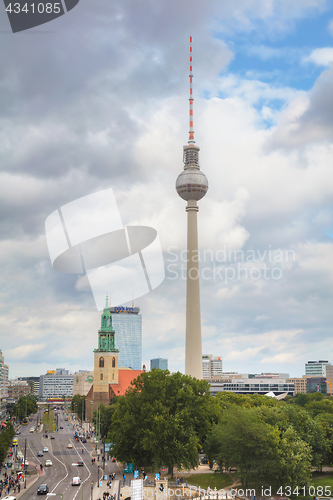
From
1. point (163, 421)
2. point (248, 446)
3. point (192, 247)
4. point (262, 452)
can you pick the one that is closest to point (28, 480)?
point (163, 421)

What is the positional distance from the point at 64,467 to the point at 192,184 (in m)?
100

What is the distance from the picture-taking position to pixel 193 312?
149875 millimetres

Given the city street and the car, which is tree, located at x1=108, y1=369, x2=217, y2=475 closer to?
the city street

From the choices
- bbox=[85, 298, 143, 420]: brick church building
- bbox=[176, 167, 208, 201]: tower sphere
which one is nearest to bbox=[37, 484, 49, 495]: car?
bbox=[85, 298, 143, 420]: brick church building

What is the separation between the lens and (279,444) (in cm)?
5638

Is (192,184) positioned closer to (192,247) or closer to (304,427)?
(192,247)

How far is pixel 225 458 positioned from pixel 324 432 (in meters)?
18.8

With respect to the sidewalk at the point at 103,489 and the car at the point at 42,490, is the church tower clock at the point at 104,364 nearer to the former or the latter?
the sidewalk at the point at 103,489

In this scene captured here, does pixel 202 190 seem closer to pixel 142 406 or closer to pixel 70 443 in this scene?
pixel 70 443

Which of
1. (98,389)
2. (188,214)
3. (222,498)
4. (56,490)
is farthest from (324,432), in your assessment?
(188,214)

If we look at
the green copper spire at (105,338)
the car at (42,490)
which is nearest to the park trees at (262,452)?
the car at (42,490)

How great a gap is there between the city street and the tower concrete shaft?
4386 centimetres

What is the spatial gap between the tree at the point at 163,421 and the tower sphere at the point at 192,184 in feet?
306

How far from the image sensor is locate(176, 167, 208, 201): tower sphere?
6181 inches
